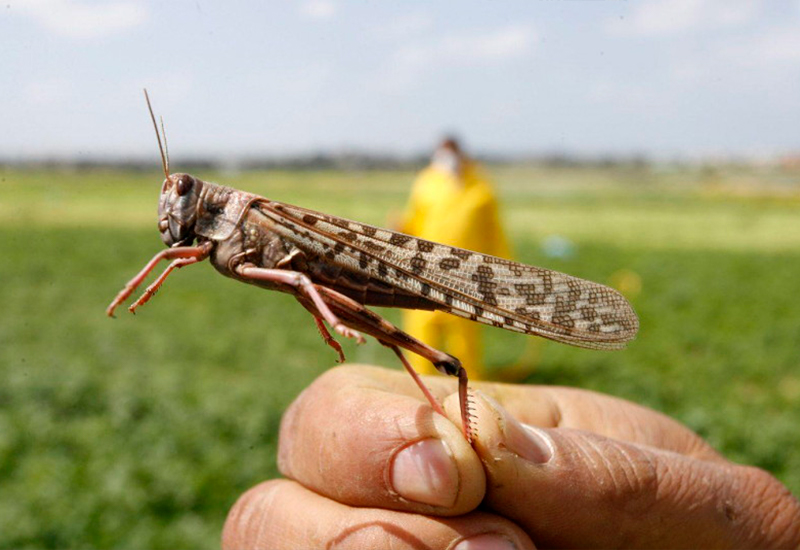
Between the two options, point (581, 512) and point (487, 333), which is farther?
point (487, 333)

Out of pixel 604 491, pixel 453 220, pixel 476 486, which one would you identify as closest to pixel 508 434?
pixel 476 486

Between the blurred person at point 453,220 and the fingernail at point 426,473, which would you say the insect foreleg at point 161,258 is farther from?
the blurred person at point 453,220

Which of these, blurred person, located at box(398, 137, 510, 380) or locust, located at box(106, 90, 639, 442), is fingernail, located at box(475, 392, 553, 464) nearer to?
locust, located at box(106, 90, 639, 442)

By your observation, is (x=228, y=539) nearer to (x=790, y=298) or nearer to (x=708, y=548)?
(x=708, y=548)

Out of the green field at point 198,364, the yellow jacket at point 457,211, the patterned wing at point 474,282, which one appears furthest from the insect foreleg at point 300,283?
the yellow jacket at point 457,211

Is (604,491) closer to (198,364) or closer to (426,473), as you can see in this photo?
(426,473)

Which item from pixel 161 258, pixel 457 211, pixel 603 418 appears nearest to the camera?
pixel 161 258

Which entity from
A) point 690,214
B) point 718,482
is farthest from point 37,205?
point 690,214
